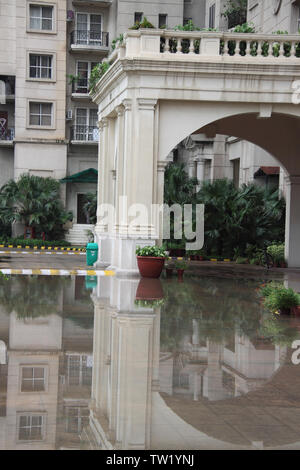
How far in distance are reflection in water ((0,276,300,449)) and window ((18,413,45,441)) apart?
0.01 m

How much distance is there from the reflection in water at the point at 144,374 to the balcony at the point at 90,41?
30.7 m

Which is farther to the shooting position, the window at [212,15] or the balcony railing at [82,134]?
the balcony railing at [82,134]

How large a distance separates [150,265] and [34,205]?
21.1 metres

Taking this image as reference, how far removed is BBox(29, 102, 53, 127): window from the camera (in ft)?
145

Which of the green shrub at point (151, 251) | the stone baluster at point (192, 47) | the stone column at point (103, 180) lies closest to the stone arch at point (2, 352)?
the green shrub at point (151, 251)

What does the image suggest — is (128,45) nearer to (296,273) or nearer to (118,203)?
(118,203)

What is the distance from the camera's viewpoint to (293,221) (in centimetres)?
2786

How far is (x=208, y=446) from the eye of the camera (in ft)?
21.9

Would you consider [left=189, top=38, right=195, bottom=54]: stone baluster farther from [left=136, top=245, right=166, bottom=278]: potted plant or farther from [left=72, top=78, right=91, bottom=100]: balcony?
[left=72, top=78, right=91, bottom=100]: balcony

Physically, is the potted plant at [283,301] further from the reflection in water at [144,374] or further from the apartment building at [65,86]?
the apartment building at [65,86]

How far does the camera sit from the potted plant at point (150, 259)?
21.4m

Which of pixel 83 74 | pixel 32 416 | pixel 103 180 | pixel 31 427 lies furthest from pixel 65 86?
pixel 31 427

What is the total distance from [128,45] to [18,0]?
24.3 metres

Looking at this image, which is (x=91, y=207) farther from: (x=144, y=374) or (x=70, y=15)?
(x=144, y=374)
